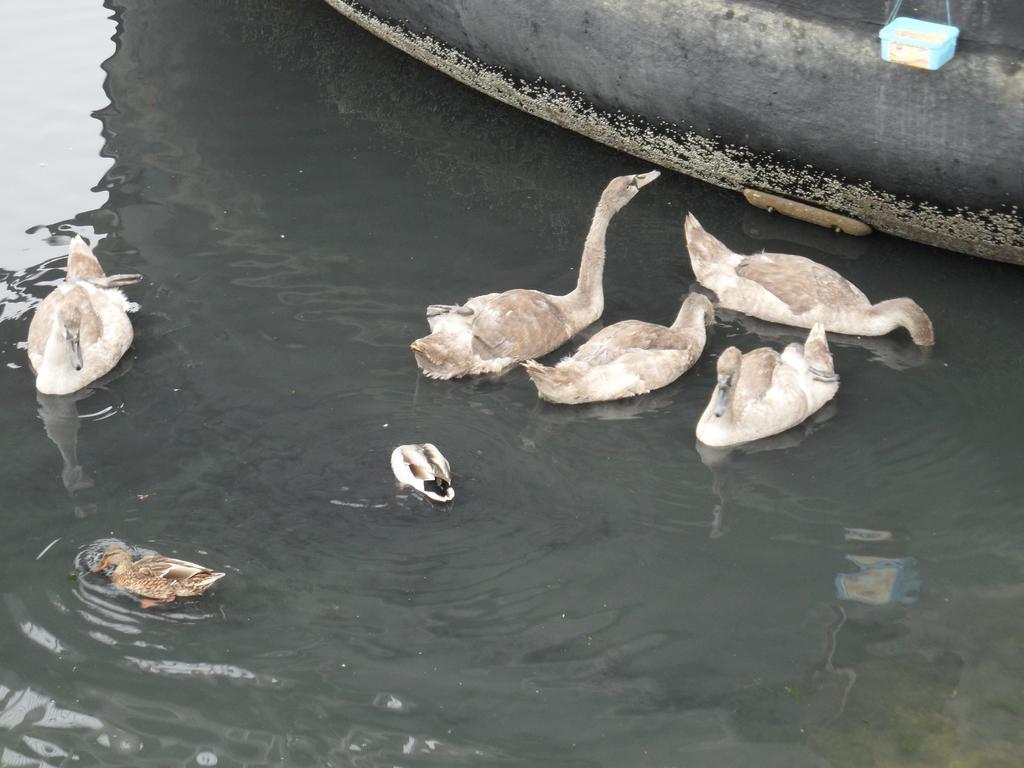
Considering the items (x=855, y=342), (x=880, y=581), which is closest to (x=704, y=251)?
(x=855, y=342)

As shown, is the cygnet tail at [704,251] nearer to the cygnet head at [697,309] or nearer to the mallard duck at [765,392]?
the cygnet head at [697,309]

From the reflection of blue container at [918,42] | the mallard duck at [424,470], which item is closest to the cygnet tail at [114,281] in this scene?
the mallard duck at [424,470]

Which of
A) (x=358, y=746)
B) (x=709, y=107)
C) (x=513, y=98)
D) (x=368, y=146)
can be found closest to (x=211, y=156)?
(x=368, y=146)

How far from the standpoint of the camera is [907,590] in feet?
22.1

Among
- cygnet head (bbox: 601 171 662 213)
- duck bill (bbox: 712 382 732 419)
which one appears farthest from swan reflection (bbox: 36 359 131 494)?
duck bill (bbox: 712 382 732 419)

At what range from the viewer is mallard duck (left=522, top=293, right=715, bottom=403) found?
8.17 meters

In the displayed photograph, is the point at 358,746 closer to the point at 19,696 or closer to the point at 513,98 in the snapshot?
the point at 19,696

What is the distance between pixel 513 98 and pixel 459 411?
4.89 meters

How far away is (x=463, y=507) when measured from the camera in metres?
7.35

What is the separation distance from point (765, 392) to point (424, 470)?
2.21 meters

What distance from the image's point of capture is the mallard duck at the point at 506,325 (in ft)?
27.7

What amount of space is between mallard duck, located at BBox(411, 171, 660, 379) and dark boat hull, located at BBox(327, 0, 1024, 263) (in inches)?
73.6

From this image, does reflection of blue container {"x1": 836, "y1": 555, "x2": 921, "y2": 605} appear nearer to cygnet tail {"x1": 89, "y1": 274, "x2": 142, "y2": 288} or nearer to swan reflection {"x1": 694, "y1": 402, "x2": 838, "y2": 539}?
swan reflection {"x1": 694, "y1": 402, "x2": 838, "y2": 539}

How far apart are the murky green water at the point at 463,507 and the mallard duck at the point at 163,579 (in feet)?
0.35
